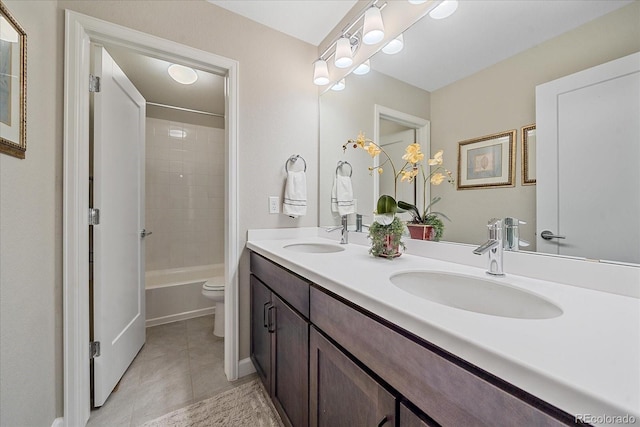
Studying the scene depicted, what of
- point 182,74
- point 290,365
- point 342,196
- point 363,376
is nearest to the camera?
point 363,376

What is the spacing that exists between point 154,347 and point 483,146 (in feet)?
7.99

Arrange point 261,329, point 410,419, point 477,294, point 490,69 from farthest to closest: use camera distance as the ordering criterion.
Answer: point 261,329 → point 490,69 → point 477,294 → point 410,419

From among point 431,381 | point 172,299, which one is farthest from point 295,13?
point 172,299

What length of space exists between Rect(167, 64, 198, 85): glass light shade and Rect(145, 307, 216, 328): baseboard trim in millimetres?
2095

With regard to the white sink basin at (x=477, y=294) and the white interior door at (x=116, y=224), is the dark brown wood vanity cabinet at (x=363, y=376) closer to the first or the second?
the white sink basin at (x=477, y=294)

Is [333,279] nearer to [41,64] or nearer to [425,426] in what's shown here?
[425,426]

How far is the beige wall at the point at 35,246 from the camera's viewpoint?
861mm

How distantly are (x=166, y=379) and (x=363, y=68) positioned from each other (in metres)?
2.23

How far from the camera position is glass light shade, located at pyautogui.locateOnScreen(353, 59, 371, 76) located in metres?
1.51

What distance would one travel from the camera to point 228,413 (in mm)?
1297

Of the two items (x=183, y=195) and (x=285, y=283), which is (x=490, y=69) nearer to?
(x=285, y=283)

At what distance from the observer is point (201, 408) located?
4.37 feet

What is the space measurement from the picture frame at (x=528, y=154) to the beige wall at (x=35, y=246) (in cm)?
170

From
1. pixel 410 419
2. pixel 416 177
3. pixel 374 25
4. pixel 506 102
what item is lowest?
pixel 410 419
